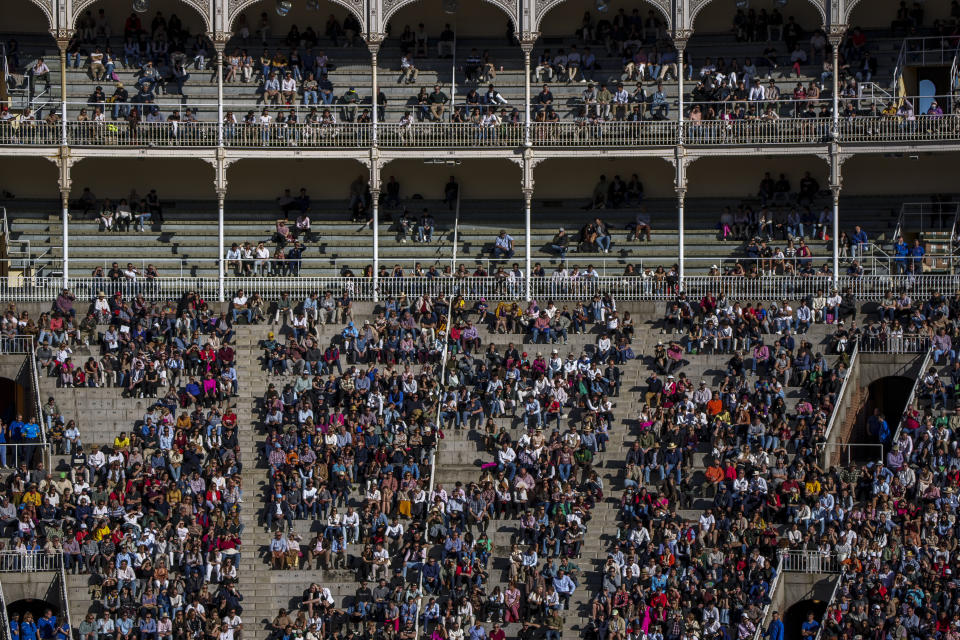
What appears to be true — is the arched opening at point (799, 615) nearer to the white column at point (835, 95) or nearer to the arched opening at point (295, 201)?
the white column at point (835, 95)

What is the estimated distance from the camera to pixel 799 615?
45844 millimetres

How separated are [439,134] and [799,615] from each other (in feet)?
58.9

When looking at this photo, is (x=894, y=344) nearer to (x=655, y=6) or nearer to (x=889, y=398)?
(x=889, y=398)

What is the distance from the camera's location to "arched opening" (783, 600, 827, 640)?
45.3m

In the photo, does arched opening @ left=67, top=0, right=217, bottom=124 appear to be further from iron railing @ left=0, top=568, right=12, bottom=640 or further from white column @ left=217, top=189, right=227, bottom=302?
iron railing @ left=0, top=568, right=12, bottom=640

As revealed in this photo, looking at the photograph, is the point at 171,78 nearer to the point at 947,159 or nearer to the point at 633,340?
the point at 633,340

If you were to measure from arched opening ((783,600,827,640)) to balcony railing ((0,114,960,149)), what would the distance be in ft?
49.9

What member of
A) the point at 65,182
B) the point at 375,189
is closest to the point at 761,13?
the point at 375,189

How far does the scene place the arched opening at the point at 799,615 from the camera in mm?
45312

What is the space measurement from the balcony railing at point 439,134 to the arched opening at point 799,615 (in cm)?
1522

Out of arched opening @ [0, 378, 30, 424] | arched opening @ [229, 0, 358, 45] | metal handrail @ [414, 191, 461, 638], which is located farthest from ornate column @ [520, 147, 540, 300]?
arched opening @ [0, 378, 30, 424]

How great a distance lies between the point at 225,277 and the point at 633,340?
11417mm

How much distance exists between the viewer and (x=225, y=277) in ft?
185

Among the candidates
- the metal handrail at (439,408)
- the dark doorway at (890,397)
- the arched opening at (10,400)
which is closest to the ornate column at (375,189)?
the metal handrail at (439,408)
